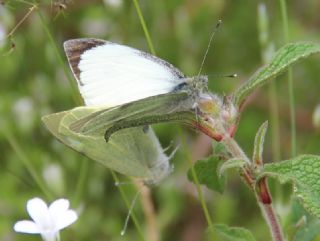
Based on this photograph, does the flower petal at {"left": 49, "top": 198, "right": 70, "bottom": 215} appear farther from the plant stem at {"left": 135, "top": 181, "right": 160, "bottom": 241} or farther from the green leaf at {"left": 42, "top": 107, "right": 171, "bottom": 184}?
the plant stem at {"left": 135, "top": 181, "right": 160, "bottom": 241}

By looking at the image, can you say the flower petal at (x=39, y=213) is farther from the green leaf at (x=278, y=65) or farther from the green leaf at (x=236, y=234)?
the green leaf at (x=278, y=65)

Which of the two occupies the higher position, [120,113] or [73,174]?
[73,174]

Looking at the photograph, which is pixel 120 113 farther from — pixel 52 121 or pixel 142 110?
pixel 52 121

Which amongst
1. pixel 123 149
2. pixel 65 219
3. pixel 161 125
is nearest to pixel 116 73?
pixel 123 149

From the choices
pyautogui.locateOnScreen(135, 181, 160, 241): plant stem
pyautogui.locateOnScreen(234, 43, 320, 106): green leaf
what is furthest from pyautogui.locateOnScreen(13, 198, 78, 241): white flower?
pyautogui.locateOnScreen(135, 181, 160, 241): plant stem

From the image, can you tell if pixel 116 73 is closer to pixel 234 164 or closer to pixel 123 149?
pixel 123 149

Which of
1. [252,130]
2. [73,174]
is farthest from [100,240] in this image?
[252,130]

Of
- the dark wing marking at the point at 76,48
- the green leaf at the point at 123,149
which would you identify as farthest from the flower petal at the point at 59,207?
the dark wing marking at the point at 76,48

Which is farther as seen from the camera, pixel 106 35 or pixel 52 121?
pixel 106 35
